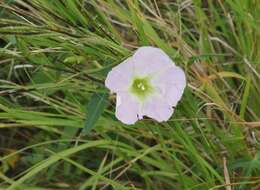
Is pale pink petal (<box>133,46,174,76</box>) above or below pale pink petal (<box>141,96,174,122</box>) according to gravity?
above

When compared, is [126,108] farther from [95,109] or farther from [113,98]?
A: [113,98]

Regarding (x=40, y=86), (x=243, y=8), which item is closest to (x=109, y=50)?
(x=40, y=86)

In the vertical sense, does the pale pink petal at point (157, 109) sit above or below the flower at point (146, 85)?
below

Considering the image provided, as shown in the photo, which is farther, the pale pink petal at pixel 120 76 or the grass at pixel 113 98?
the grass at pixel 113 98

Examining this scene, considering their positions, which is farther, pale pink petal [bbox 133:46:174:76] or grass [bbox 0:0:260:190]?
grass [bbox 0:0:260:190]

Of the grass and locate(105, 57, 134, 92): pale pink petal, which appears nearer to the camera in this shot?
locate(105, 57, 134, 92): pale pink petal
